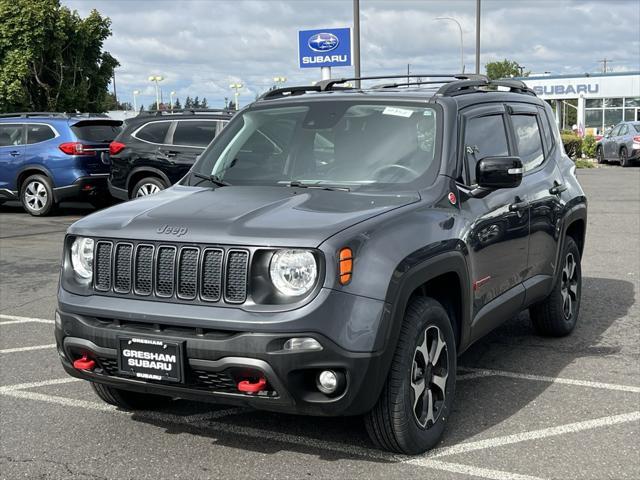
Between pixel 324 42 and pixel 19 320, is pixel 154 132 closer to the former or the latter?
pixel 324 42

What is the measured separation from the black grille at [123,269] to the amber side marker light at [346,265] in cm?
104

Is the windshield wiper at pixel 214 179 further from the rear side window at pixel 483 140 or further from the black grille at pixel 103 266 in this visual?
the rear side window at pixel 483 140

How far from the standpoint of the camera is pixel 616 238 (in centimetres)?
1198

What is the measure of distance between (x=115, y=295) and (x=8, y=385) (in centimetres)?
182

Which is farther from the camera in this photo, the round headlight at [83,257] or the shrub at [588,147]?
the shrub at [588,147]

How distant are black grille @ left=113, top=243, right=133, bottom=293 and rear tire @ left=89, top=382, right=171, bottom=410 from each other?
89 cm

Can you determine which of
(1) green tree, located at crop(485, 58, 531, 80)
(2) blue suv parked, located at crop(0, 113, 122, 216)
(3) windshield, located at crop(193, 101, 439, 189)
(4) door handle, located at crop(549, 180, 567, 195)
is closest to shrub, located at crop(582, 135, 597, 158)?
(2) blue suv parked, located at crop(0, 113, 122, 216)

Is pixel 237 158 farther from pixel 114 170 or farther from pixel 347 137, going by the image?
pixel 114 170

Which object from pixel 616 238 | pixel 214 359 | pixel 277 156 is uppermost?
pixel 277 156

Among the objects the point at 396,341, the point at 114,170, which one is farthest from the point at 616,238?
the point at 396,341

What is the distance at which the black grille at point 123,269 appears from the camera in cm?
407

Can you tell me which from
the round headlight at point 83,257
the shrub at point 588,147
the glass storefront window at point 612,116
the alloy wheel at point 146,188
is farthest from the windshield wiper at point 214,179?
the glass storefront window at point 612,116

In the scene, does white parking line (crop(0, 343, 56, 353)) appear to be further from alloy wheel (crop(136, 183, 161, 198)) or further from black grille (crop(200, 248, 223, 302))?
→ alloy wheel (crop(136, 183, 161, 198))

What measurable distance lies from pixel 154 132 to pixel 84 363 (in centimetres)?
1066
